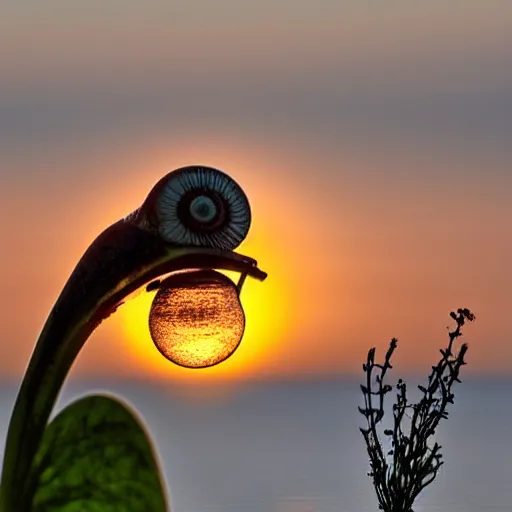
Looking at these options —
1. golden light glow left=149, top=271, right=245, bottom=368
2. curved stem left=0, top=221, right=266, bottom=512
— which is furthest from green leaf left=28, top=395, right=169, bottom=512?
golden light glow left=149, top=271, right=245, bottom=368

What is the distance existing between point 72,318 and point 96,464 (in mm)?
359

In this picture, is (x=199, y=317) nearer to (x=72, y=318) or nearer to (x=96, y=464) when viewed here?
(x=72, y=318)

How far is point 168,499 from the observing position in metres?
3.52

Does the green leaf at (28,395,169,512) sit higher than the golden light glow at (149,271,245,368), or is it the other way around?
the golden light glow at (149,271,245,368)

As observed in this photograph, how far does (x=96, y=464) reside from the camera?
11.5 ft

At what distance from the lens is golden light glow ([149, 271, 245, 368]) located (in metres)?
3.48

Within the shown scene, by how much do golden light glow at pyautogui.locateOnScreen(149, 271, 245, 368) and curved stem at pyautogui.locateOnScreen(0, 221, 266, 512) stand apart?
2.7 inches

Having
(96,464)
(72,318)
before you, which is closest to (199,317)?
(72,318)

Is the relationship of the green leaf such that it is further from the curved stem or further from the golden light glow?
the golden light glow

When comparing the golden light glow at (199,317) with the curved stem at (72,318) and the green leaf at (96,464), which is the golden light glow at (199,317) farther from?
the green leaf at (96,464)

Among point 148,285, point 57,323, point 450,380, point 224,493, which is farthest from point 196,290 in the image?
point 224,493

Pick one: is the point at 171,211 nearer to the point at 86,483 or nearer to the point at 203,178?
the point at 203,178

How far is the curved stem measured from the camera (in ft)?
11.2

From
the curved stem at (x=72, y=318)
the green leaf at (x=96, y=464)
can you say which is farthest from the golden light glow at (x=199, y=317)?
the green leaf at (x=96, y=464)
